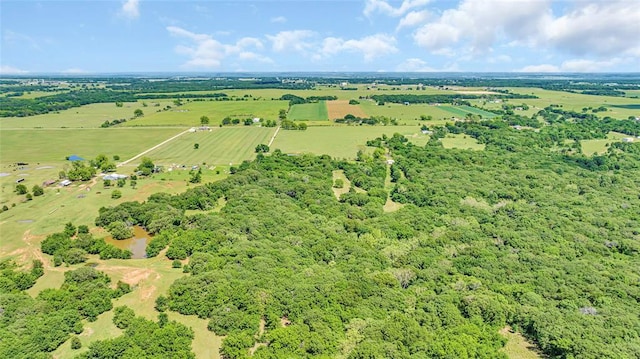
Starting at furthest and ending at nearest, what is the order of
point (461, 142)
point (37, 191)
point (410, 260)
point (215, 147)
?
point (461, 142), point (215, 147), point (37, 191), point (410, 260)

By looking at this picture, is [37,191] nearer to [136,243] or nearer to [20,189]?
[20,189]

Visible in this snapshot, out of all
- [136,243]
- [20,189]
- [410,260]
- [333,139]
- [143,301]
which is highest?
[410,260]

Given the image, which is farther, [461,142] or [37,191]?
[461,142]

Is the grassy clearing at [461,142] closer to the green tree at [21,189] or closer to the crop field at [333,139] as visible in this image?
the crop field at [333,139]

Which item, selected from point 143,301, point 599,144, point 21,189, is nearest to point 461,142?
point 599,144

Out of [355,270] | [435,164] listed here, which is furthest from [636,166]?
[355,270]

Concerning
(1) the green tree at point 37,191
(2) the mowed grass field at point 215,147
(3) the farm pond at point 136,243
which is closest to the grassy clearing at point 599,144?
(2) the mowed grass field at point 215,147
